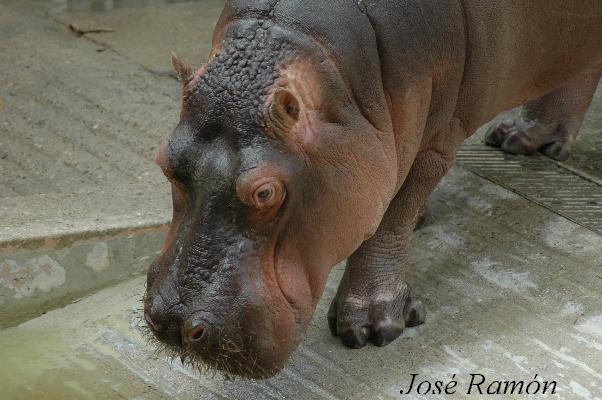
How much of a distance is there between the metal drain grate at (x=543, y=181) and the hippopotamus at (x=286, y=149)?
3.95 feet

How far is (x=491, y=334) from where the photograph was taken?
3.42 m

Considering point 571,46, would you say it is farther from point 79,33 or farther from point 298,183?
point 79,33

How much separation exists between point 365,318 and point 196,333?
0.92 metres

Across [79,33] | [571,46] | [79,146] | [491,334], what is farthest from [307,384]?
[79,33]

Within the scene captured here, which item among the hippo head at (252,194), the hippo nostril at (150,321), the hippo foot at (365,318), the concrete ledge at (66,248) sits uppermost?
the hippo head at (252,194)

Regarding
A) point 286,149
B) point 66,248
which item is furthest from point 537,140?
point 286,149

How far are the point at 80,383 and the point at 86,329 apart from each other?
1.00ft

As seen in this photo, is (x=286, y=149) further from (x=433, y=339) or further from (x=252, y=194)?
(x=433, y=339)

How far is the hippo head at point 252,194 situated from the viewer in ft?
8.47

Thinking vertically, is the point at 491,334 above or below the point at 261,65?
below

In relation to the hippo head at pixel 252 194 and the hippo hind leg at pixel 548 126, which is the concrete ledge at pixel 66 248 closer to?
the hippo head at pixel 252 194

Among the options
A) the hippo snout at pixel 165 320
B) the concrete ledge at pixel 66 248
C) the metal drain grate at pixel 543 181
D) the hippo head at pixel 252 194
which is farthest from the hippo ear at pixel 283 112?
the metal drain grate at pixel 543 181

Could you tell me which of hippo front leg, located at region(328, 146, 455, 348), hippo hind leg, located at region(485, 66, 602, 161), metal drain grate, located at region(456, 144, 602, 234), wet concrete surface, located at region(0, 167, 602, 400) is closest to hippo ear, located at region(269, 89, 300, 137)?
hippo front leg, located at region(328, 146, 455, 348)

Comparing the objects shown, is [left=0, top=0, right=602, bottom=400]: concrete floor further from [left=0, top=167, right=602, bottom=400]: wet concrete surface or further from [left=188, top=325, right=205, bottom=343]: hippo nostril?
[left=188, top=325, right=205, bottom=343]: hippo nostril
